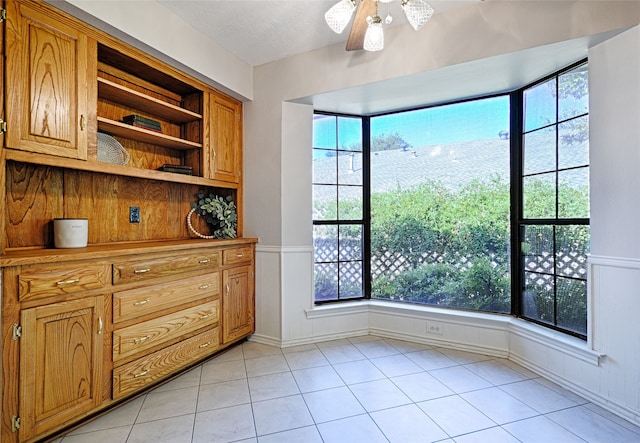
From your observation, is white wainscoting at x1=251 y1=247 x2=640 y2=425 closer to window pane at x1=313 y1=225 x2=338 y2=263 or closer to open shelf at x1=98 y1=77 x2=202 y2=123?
window pane at x1=313 y1=225 x2=338 y2=263

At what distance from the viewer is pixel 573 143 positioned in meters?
2.40

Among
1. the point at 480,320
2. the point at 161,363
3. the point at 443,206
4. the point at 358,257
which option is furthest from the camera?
the point at 358,257

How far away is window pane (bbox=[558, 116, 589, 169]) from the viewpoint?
7.62 ft

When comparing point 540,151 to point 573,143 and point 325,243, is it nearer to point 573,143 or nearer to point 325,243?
point 573,143

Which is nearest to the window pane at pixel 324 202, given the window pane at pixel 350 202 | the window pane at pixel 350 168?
the window pane at pixel 350 202

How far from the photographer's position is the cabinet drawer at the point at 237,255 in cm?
283

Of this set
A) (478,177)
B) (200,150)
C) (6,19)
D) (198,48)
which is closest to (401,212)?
(478,177)

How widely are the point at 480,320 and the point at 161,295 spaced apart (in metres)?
2.56

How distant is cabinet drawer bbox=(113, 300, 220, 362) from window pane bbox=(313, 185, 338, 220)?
1277 millimetres

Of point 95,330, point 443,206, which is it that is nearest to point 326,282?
point 443,206

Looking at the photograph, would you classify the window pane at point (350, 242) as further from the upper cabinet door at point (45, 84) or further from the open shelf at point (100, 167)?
the upper cabinet door at point (45, 84)

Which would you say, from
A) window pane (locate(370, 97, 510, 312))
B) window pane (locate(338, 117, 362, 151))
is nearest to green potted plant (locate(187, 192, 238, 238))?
window pane (locate(338, 117, 362, 151))

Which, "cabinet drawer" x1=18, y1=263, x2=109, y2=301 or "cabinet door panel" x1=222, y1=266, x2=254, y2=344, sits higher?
"cabinet drawer" x1=18, y1=263, x2=109, y2=301

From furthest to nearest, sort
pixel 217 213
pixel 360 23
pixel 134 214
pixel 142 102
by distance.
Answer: pixel 217 213, pixel 134 214, pixel 142 102, pixel 360 23
